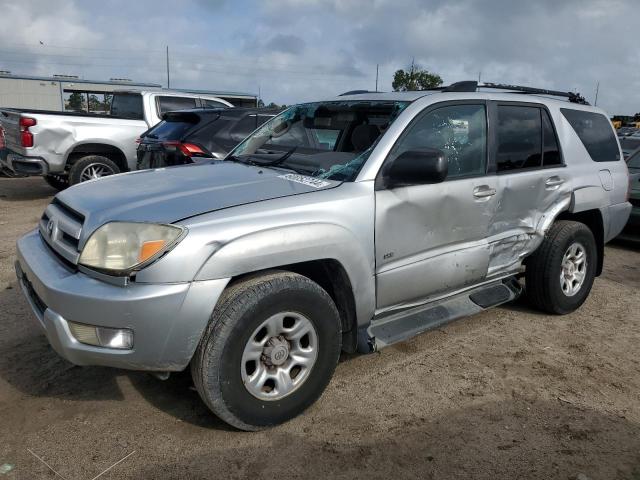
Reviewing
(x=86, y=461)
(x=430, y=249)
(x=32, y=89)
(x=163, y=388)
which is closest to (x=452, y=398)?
(x=430, y=249)

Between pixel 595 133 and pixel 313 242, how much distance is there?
333cm

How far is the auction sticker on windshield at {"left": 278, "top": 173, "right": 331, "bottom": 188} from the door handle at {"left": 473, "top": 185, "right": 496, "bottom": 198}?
114 cm

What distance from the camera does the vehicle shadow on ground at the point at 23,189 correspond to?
31.7 feet

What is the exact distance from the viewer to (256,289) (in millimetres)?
2562

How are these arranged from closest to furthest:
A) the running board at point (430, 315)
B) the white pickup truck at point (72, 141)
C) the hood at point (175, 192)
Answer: the hood at point (175, 192), the running board at point (430, 315), the white pickup truck at point (72, 141)

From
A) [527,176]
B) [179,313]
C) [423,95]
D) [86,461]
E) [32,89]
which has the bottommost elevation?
[86,461]

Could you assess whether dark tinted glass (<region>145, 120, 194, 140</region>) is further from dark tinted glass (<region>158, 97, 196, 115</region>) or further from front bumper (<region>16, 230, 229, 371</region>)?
front bumper (<region>16, 230, 229, 371</region>)

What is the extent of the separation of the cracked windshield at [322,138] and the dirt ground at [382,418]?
1341 millimetres

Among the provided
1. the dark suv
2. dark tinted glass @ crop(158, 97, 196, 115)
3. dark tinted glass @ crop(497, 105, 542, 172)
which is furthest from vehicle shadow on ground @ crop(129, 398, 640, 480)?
dark tinted glass @ crop(158, 97, 196, 115)

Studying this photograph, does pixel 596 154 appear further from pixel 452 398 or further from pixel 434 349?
pixel 452 398

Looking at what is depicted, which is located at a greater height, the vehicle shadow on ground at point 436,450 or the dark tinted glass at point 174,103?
the dark tinted glass at point 174,103

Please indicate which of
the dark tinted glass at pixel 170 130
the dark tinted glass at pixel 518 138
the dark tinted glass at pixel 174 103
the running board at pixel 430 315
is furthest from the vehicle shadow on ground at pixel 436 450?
the dark tinted glass at pixel 174 103

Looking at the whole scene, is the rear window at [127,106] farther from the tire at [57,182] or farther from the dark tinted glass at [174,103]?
the tire at [57,182]

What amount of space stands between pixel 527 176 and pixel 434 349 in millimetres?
1468
